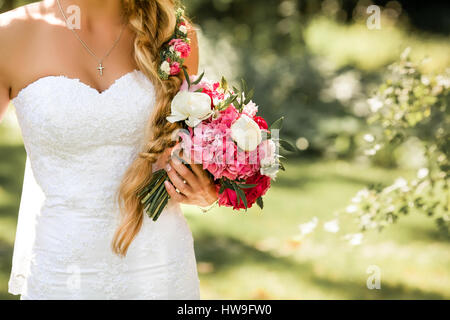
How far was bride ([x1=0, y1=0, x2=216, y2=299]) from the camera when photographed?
2271 mm

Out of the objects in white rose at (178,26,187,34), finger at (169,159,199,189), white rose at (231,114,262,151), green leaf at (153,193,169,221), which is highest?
white rose at (178,26,187,34)

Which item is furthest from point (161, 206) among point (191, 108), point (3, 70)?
point (3, 70)

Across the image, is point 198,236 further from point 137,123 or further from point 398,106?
point 137,123

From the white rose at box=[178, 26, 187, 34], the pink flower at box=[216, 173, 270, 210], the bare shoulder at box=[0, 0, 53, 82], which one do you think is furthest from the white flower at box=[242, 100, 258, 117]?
the bare shoulder at box=[0, 0, 53, 82]

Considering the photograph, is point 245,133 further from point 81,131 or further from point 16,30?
point 16,30

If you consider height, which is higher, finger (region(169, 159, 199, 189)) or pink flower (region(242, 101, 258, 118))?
pink flower (region(242, 101, 258, 118))

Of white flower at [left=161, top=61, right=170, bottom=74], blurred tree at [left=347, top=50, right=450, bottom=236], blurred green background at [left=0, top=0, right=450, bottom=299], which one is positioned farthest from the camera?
blurred green background at [left=0, top=0, right=450, bottom=299]

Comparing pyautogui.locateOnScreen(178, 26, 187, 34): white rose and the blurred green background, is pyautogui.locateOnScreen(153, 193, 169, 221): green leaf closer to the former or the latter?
pyautogui.locateOnScreen(178, 26, 187, 34): white rose

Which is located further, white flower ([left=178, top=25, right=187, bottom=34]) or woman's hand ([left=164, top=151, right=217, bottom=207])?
white flower ([left=178, top=25, right=187, bottom=34])

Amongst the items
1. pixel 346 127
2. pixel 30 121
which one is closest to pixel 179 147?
pixel 30 121

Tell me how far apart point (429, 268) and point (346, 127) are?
360cm

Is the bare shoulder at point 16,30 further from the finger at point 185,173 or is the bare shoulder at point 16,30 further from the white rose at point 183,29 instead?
the finger at point 185,173

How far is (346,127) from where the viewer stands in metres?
8.27

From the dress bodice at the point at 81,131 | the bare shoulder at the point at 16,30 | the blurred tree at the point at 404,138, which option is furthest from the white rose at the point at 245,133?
the blurred tree at the point at 404,138
